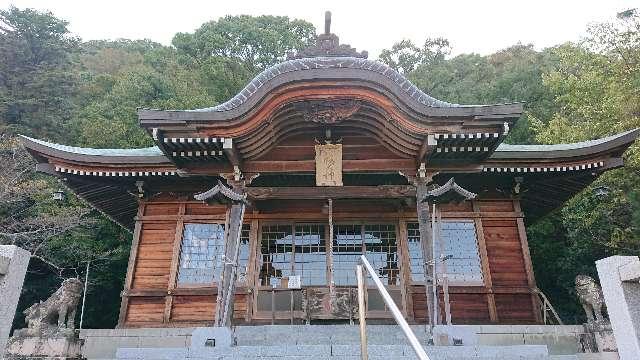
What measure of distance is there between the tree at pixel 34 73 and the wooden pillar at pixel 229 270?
16150 mm

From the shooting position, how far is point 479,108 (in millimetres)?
7746

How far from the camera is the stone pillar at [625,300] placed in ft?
13.9

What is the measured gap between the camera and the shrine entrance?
944 cm

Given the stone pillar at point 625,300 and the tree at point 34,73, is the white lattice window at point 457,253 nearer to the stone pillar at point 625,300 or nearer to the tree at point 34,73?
the stone pillar at point 625,300

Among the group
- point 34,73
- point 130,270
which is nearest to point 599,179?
point 130,270

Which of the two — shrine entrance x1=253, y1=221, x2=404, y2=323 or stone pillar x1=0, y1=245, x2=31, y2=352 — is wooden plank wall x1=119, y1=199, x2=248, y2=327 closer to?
shrine entrance x1=253, y1=221, x2=404, y2=323

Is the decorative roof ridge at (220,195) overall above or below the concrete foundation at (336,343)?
above

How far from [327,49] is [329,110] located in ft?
4.19

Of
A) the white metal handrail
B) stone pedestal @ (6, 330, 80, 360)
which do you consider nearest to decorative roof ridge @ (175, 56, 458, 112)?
stone pedestal @ (6, 330, 80, 360)

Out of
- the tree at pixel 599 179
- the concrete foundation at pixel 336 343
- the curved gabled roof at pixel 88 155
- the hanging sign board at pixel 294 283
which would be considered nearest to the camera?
the concrete foundation at pixel 336 343

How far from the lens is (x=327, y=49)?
870 centimetres

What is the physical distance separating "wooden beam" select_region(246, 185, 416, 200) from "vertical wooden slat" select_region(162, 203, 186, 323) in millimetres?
2321

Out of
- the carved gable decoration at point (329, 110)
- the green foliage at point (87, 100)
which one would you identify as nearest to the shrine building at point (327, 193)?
the carved gable decoration at point (329, 110)

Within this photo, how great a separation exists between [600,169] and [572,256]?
6.10 meters
